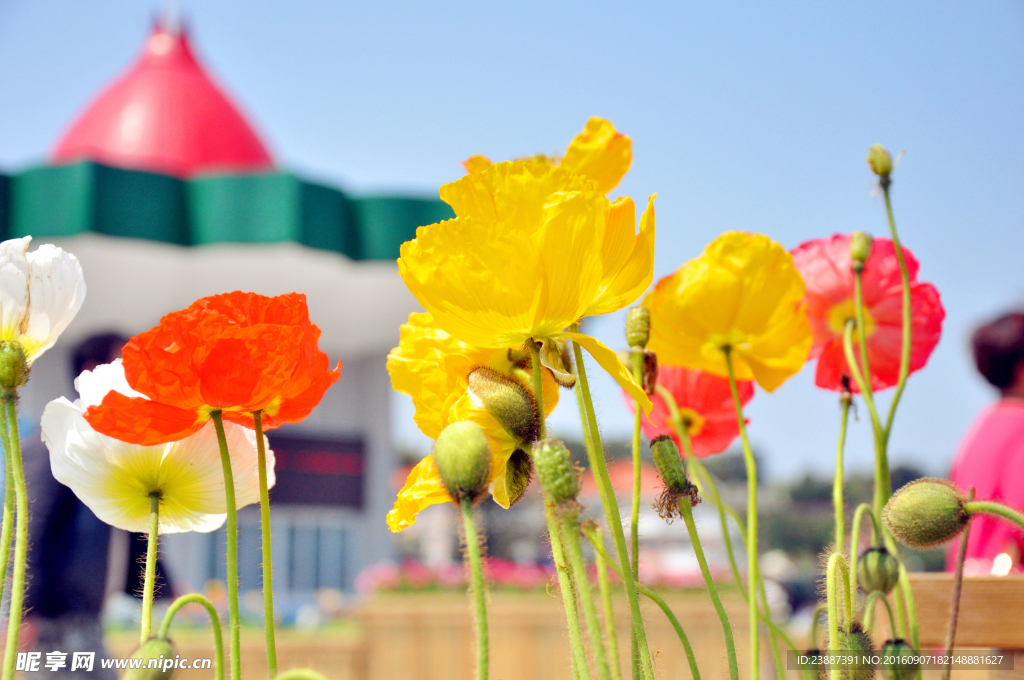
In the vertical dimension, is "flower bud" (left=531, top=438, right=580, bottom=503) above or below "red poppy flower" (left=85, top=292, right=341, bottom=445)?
below

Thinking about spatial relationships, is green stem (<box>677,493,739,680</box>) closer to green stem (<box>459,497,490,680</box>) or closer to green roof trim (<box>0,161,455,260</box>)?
green stem (<box>459,497,490,680</box>)

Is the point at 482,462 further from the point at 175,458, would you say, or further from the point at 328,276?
the point at 328,276

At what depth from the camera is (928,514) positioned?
1.01 feet

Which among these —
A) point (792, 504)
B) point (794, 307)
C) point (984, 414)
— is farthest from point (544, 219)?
point (792, 504)

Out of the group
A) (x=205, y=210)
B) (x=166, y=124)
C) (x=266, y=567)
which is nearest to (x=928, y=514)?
(x=266, y=567)

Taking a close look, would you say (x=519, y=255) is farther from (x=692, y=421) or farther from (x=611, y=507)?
(x=692, y=421)

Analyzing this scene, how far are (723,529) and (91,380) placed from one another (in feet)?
0.90

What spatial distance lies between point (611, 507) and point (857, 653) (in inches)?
3.6

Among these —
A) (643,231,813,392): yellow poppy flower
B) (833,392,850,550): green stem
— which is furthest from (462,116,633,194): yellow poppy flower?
(833,392,850,550): green stem

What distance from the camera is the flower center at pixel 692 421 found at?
501mm

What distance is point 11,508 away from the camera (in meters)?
0.29

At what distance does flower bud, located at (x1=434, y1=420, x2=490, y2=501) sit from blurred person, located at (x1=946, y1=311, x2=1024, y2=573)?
0.72m

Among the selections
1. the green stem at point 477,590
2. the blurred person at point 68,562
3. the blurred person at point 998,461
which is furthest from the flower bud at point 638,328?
the blurred person at point 68,562

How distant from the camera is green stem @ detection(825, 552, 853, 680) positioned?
0.95ft
